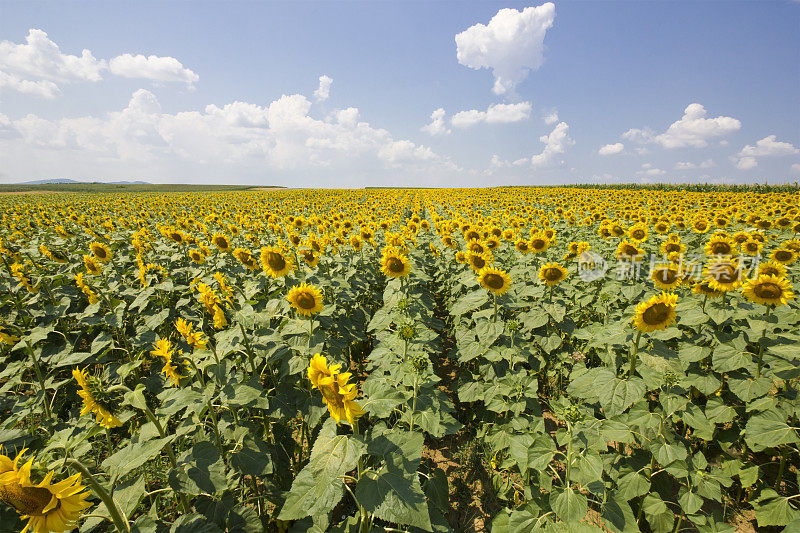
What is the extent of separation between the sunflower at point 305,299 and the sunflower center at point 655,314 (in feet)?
10.5

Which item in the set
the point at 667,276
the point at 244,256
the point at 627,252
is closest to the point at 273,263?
the point at 244,256

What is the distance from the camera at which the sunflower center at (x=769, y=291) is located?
325 centimetres

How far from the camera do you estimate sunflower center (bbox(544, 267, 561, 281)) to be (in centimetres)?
429

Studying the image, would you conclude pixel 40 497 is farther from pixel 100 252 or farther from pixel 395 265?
pixel 100 252

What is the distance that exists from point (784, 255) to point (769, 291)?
8.13 ft

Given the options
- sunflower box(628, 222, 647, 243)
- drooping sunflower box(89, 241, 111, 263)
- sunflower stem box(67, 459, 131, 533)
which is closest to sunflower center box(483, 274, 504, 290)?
sunflower stem box(67, 459, 131, 533)

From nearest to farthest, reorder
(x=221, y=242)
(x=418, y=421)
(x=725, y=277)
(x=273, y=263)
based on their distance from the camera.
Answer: (x=418, y=421)
(x=725, y=277)
(x=273, y=263)
(x=221, y=242)

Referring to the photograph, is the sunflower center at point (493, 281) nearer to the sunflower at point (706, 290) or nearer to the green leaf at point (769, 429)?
the sunflower at point (706, 290)

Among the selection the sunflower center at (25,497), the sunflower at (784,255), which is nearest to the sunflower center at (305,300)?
the sunflower center at (25,497)

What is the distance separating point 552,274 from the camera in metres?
4.32

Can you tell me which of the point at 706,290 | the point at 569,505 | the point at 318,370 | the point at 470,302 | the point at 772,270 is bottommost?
the point at 569,505

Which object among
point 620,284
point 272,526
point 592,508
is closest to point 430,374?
point 272,526

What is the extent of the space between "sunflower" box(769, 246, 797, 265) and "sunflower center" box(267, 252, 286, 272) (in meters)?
7.30

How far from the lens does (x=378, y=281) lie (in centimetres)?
708
